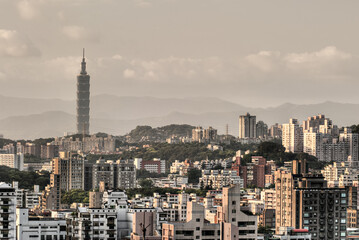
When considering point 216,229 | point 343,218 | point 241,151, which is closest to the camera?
point 216,229

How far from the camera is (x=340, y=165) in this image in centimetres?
9344

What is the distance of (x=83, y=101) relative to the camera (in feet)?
540

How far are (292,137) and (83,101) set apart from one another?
47328 millimetres

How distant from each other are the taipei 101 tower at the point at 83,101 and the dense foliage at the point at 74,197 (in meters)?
76.5

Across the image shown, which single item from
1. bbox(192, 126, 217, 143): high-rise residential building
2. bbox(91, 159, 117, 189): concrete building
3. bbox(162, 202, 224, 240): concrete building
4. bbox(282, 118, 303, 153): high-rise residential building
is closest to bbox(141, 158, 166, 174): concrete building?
bbox(282, 118, 303, 153): high-rise residential building

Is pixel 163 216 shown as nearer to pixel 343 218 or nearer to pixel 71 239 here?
pixel 71 239

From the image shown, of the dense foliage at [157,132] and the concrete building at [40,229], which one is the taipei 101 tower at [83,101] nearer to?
the dense foliage at [157,132]

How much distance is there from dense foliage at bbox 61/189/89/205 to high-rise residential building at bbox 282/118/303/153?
38088 millimetres

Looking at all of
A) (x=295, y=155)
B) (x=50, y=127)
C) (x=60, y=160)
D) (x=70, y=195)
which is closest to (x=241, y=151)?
(x=295, y=155)

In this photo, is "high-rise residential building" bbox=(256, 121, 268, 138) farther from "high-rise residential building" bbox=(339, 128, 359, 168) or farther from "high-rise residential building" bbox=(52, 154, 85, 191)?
"high-rise residential building" bbox=(52, 154, 85, 191)

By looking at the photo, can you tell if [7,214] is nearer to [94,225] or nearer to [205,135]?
[94,225]

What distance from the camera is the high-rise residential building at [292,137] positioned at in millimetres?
120625

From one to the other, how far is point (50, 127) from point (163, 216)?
135m

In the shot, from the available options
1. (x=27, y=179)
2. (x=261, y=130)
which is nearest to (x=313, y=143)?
(x=261, y=130)
